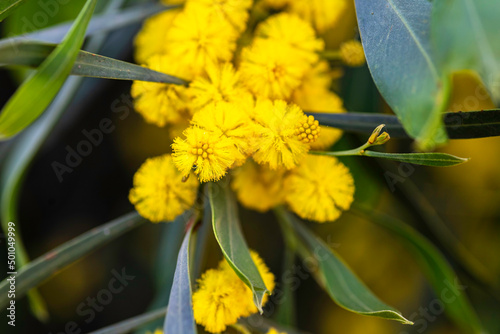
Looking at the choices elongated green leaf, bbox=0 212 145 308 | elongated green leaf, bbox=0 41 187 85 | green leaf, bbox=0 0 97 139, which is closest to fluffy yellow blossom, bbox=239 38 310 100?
elongated green leaf, bbox=0 41 187 85

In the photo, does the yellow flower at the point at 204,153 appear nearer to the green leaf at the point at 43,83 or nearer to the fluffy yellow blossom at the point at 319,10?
the green leaf at the point at 43,83

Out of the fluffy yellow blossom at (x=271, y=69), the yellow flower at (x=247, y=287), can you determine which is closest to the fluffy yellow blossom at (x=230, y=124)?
the fluffy yellow blossom at (x=271, y=69)

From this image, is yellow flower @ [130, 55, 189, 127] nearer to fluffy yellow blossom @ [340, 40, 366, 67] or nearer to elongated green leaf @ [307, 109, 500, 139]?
elongated green leaf @ [307, 109, 500, 139]

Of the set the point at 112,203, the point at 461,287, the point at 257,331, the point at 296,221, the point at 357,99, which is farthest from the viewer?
the point at 112,203

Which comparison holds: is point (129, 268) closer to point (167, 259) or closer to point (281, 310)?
point (167, 259)

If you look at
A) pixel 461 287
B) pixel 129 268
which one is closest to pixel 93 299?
pixel 129 268

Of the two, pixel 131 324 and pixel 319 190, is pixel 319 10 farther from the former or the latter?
pixel 131 324
